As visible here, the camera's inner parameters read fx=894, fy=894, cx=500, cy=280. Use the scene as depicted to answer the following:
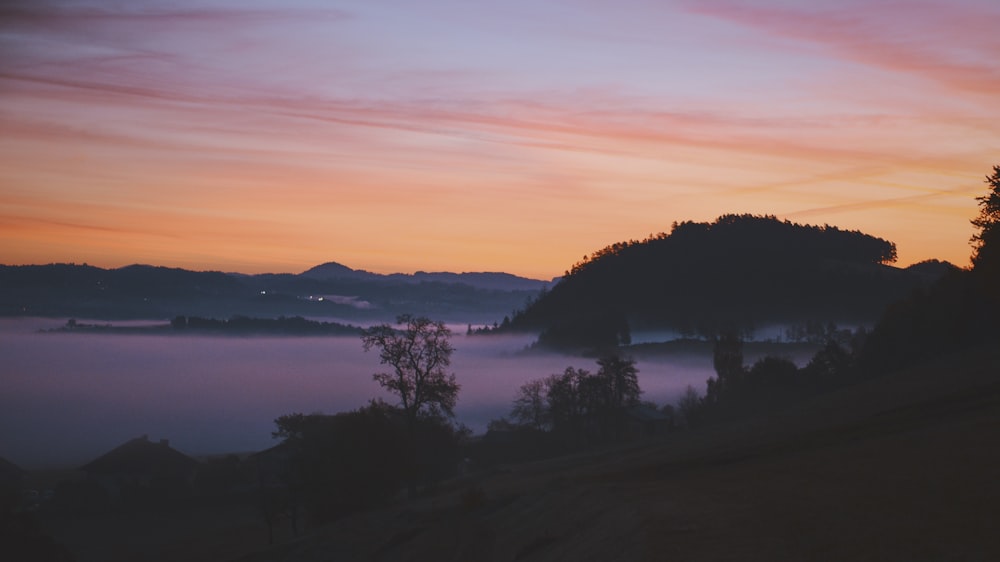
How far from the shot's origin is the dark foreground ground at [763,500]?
70.0ft

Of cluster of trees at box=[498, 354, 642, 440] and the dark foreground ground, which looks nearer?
the dark foreground ground

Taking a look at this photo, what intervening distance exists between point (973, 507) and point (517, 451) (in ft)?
205

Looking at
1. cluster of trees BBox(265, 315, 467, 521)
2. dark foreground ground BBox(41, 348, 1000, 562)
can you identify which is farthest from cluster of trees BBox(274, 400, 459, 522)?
dark foreground ground BBox(41, 348, 1000, 562)

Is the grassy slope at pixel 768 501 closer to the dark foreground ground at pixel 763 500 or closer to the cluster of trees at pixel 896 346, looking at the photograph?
the dark foreground ground at pixel 763 500

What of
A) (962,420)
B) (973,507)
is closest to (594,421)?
(962,420)

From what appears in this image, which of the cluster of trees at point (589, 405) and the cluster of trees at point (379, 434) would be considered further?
the cluster of trees at point (589, 405)

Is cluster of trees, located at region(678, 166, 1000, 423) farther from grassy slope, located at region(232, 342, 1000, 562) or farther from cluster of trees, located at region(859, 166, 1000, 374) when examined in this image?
grassy slope, located at region(232, 342, 1000, 562)

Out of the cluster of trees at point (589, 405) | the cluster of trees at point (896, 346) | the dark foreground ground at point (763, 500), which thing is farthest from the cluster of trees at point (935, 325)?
the cluster of trees at point (589, 405)

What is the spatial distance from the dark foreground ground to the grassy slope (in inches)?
3.1

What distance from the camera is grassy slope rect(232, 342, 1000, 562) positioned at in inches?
838

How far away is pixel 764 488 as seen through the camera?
28203 mm

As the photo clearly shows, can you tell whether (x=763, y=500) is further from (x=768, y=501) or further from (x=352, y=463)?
(x=352, y=463)

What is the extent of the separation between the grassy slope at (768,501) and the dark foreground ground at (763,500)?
0.26 ft

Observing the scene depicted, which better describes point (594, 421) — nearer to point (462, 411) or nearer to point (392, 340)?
point (392, 340)
